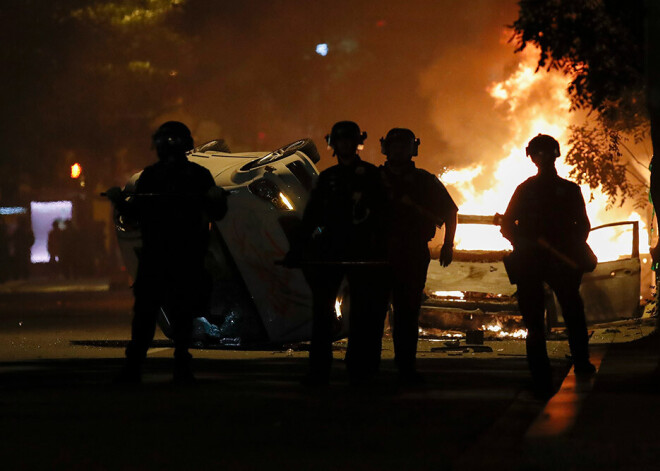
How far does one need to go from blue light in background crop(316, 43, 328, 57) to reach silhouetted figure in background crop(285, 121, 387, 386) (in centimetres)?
5691

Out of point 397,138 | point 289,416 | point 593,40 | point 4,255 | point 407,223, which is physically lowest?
point 289,416

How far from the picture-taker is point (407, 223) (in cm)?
1090

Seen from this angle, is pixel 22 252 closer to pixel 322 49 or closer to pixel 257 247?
pixel 322 49

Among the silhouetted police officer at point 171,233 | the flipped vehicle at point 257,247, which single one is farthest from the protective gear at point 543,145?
the flipped vehicle at point 257,247

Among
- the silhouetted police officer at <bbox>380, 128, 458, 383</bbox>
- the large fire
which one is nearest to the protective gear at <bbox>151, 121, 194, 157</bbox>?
the silhouetted police officer at <bbox>380, 128, 458, 383</bbox>

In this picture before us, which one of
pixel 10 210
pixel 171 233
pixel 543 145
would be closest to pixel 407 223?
pixel 543 145

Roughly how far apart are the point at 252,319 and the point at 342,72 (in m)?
55.3

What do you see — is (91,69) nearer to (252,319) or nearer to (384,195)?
(252,319)

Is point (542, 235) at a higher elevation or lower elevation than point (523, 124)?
lower

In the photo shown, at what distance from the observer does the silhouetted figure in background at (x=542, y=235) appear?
10.7 m

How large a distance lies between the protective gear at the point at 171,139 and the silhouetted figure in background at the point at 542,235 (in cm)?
232

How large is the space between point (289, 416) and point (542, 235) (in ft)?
10.6

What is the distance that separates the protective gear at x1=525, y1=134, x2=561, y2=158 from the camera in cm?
1110

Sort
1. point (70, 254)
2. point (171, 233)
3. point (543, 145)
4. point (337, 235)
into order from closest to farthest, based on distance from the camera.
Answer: point (171, 233), point (337, 235), point (543, 145), point (70, 254)
